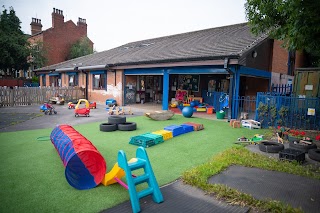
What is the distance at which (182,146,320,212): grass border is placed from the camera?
345 cm

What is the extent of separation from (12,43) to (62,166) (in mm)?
30330

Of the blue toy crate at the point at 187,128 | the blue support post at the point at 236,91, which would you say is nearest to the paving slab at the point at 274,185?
the blue toy crate at the point at 187,128

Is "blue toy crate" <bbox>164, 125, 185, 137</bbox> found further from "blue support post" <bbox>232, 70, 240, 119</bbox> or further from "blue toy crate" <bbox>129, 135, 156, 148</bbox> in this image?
"blue support post" <bbox>232, 70, 240, 119</bbox>

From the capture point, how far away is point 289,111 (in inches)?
363

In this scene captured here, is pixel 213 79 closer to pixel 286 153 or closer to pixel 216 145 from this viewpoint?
pixel 216 145

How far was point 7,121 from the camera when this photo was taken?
10203mm

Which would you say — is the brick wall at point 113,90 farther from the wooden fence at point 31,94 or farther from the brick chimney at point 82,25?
the brick chimney at point 82,25

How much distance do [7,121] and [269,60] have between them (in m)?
16.2

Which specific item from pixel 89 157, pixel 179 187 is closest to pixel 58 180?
Result: pixel 89 157

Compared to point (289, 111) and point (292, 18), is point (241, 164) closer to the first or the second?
point (292, 18)

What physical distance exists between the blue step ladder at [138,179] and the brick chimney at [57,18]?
36.6 metres

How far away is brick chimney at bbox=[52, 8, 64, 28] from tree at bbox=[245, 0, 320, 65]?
33486 millimetres

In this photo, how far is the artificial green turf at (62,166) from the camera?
343 cm

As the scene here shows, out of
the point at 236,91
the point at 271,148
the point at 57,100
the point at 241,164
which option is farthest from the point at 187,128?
the point at 57,100
